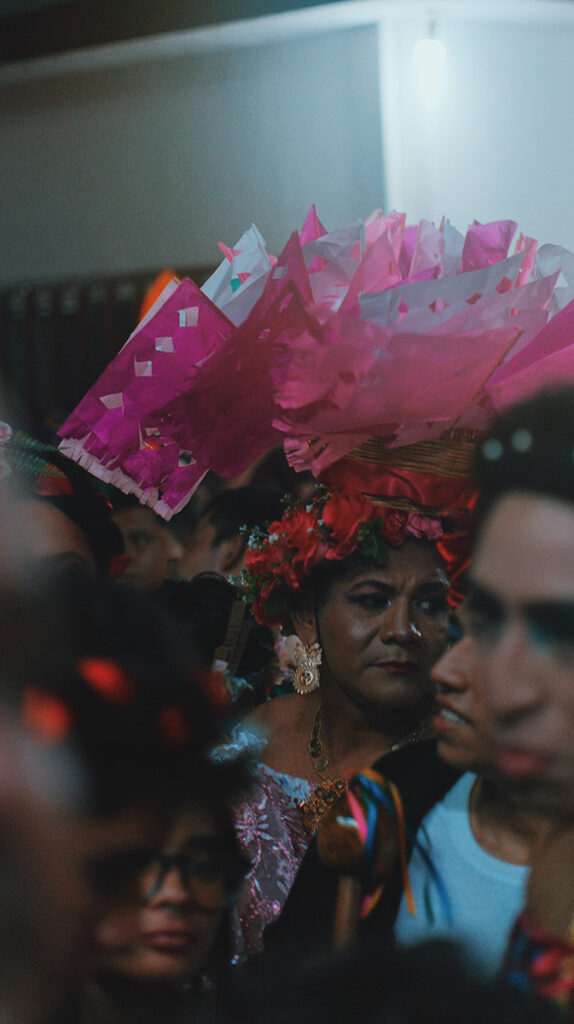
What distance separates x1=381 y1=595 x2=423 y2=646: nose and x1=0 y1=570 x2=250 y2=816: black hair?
0.33 meters

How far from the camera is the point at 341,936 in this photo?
2.10ft

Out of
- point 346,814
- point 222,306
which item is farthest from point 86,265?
point 346,814

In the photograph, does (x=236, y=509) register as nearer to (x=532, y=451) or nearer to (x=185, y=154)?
(x=532, y=451)

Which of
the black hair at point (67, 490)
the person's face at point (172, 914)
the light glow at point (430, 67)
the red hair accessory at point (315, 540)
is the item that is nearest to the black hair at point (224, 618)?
the black hair at point (67, 490)

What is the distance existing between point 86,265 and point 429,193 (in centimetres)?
104

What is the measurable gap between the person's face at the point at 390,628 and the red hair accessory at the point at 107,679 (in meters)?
0.38

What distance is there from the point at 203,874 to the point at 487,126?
220cm

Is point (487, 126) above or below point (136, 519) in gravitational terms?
above

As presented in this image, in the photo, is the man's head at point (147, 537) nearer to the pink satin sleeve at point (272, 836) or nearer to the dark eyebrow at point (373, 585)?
the pink satin sleeve at point (272, 836)

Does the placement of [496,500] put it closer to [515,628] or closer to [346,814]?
[515,628]

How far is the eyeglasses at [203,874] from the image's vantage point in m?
0.56

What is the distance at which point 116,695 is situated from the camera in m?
0.52

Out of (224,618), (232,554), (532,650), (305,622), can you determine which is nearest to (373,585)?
(305,622)

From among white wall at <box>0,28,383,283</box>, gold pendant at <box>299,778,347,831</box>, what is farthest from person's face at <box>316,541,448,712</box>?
white wall at <box>0,28,383,283</box>
